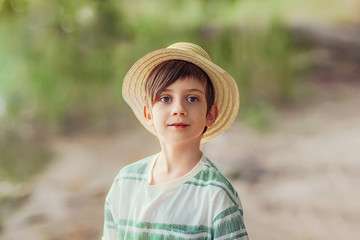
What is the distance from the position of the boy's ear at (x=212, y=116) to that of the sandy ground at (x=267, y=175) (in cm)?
180

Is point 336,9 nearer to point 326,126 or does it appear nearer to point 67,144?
point 326,126

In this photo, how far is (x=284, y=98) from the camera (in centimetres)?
336

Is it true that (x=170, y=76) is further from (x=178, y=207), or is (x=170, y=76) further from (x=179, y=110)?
(x=178, y=207)

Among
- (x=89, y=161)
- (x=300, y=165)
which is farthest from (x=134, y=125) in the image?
(x=300, y=165)

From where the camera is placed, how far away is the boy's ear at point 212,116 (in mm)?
1081

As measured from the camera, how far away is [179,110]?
1.01 m

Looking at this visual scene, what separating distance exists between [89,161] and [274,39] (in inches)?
55.5

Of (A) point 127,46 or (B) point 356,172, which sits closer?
(B) point 356,172

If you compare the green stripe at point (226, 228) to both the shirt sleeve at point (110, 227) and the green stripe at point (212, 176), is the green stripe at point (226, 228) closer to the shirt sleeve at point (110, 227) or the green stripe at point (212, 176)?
the green stripe at point (212, 176)

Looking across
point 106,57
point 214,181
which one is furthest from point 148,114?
point 106,57

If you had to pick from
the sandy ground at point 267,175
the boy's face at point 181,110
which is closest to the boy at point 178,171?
the boy's face at point 181,110

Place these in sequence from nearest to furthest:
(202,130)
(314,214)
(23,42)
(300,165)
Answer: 1. (202,130)
2. (314,214)
3. (300,165)
4. (23,42)

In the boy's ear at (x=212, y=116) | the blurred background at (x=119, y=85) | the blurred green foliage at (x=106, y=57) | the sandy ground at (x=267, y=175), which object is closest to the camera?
the boy's ear at (x=212, y=116)

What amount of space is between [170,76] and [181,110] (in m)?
0.07
